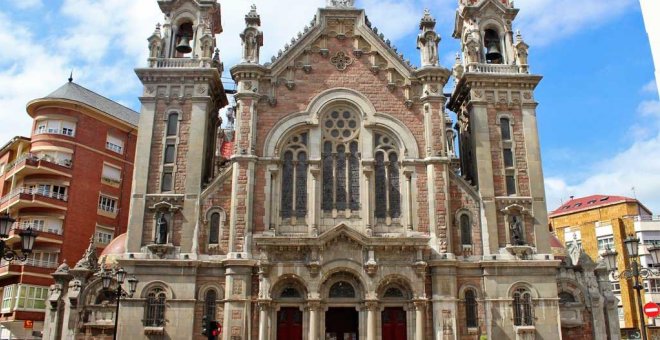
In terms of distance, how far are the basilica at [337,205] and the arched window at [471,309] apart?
6cm

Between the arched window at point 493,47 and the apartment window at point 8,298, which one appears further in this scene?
the apartment window at point 8,298

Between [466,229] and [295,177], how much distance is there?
8.45 m

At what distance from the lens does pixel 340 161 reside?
3050 centimetres

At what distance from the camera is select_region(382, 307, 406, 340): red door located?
27984 mm

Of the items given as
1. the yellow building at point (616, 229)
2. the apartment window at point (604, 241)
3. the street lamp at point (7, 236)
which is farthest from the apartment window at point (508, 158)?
the apartment window at point (604, 241)

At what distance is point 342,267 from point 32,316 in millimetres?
22291

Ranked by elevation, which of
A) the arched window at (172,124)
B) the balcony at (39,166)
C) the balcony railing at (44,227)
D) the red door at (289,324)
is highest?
the balcony at (39,166)

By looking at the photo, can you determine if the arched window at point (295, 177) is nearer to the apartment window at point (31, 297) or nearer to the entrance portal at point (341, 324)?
the entrance portal at point (341, 324)

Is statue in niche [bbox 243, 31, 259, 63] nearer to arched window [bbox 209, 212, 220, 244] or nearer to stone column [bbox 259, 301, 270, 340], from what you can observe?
arched window [bbox 209, 212, 220, 244]

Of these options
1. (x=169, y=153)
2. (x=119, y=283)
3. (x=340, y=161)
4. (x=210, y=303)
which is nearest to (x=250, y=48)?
(x=169, y=153)

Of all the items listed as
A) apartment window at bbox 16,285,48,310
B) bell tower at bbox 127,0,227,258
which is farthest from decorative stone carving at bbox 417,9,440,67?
apartment window at bbox 16,285,48,310

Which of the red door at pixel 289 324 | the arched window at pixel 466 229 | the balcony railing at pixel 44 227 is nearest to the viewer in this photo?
the red door at pixel 289 324

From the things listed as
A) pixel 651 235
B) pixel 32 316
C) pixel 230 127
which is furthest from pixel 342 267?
pixel 651 235

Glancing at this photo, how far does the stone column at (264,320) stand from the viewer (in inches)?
1060
